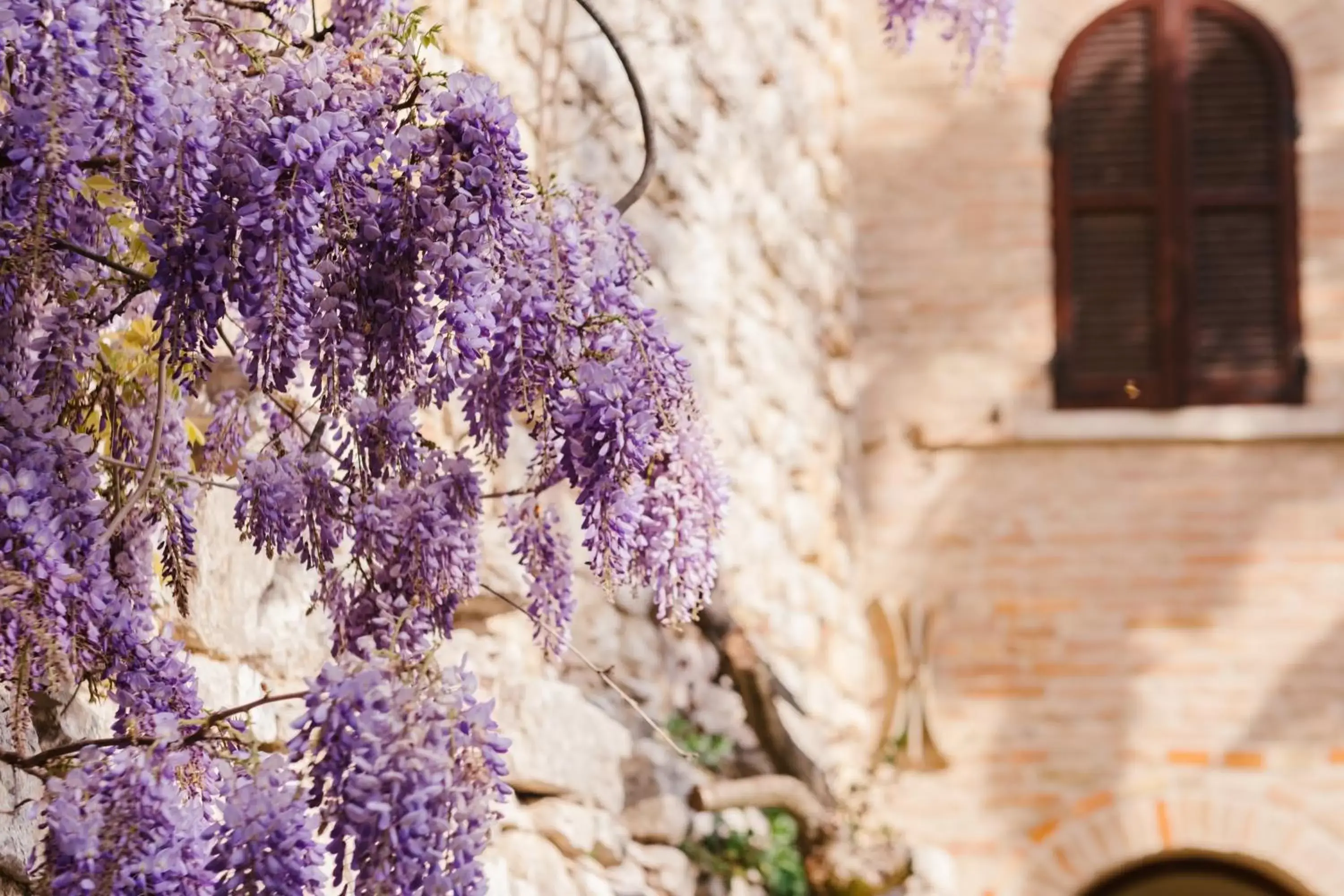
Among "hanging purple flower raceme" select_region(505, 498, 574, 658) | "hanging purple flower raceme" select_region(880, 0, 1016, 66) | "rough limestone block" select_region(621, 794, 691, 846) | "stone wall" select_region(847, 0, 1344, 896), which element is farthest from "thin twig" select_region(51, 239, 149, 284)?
"stone wall" select_region(847, 0, 1344, 896)

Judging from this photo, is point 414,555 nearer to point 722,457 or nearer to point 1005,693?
point 722,457

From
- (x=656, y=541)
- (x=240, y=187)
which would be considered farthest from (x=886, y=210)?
(x=240, y=187)

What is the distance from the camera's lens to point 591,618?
4.54 meters

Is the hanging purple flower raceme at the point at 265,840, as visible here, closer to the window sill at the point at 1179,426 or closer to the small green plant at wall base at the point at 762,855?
the small green plant at wall base at the point at 762,855

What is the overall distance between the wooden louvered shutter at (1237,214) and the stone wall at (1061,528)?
0.08 m

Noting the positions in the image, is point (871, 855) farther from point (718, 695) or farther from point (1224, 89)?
point (1224, 89)

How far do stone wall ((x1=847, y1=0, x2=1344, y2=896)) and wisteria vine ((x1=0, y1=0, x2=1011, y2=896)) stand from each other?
4086 mm

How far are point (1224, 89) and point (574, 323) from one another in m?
4.99

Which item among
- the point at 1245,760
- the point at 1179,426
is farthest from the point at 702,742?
the point at 1179,426

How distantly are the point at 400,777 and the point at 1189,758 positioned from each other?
190 inches

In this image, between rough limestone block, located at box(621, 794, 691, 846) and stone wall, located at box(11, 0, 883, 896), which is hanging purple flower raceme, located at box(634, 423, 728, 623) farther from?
rough limestone block, located at box(621, 794, 691, 846)

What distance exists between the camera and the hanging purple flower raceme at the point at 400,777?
175 centimetres

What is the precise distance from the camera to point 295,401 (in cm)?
231

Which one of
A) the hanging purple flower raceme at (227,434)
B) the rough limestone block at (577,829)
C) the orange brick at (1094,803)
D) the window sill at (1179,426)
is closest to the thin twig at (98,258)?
the hanging purple flower raceme at (227,434)
